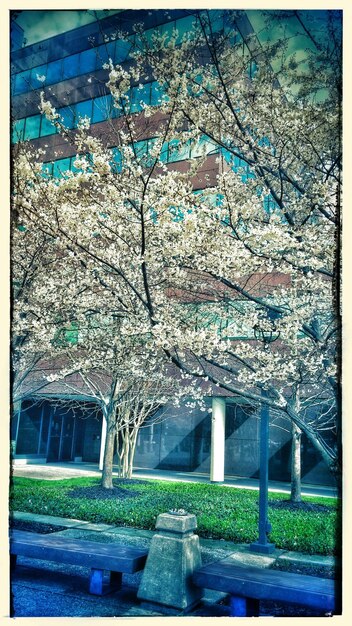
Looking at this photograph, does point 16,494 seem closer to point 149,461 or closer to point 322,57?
point 149,461

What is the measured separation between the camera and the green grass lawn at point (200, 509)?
8992mm

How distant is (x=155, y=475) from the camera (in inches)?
742

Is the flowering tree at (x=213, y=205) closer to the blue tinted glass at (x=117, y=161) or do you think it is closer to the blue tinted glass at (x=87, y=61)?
the blue tinted glass at (x=117, y=161)

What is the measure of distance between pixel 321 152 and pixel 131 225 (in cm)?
258

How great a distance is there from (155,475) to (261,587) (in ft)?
48.5

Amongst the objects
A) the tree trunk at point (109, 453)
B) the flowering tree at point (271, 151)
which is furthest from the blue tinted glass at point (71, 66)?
the tree trunk at point (109, 453)

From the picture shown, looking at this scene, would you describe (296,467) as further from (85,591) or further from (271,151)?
(271,151)

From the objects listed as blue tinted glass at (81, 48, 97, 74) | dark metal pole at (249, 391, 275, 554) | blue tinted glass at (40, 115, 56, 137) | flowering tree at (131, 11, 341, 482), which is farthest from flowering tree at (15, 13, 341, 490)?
blue tinted glass at (40, 115, 56, 137)

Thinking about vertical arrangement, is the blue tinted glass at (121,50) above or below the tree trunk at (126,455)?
above

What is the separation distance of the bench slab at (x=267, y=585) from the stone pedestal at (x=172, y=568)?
0.20 m

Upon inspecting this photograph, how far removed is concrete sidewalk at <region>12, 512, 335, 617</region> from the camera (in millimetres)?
5160

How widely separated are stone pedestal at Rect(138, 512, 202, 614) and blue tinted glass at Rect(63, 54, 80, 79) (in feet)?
29.3

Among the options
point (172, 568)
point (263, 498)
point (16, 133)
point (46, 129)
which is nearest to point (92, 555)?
point (172, 568)

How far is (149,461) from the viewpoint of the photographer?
2122 centimetres
